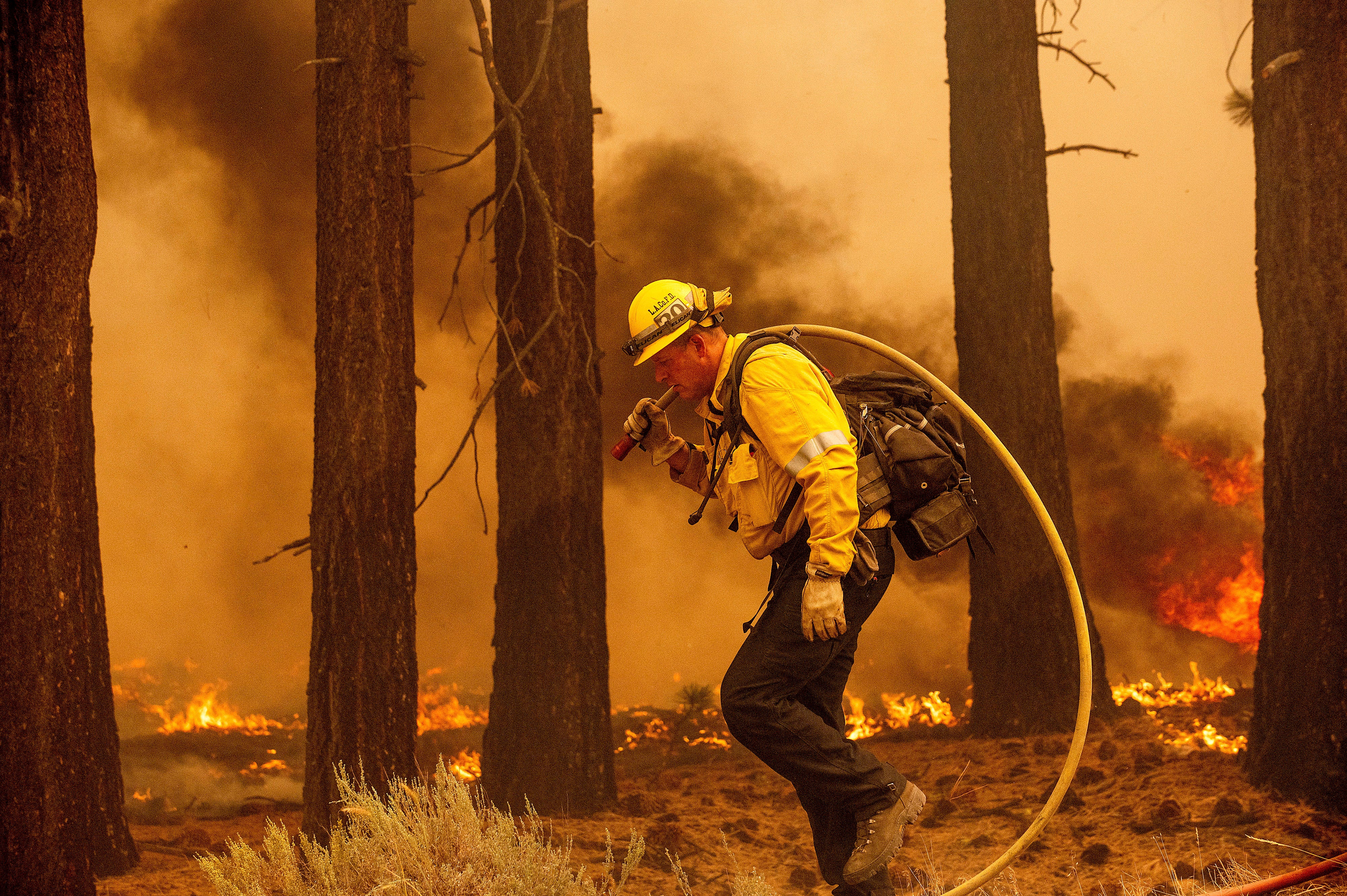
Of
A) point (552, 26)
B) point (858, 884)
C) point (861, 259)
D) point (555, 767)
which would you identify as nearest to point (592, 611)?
point (555, 767)

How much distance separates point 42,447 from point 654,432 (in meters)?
2.54

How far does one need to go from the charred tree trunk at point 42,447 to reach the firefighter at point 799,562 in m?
2.45

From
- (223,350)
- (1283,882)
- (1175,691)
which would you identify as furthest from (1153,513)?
(223,350)

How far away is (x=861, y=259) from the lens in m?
11.3

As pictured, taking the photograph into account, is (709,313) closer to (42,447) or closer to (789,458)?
(789,458)

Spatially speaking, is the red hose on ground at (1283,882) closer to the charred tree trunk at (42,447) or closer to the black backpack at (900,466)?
the black backpack at (900,466)

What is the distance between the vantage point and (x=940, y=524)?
418 centimetres

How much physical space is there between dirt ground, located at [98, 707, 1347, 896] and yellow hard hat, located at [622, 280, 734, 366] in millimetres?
2907

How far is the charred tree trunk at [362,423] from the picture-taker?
6.02 meters

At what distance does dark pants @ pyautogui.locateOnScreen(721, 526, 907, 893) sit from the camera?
4035 millimetres

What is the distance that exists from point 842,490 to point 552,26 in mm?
4916

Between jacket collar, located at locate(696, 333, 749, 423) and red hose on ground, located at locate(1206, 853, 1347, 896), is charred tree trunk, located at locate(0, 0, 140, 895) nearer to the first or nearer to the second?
jacket collar, located at locate(696, 333, 749, 423)

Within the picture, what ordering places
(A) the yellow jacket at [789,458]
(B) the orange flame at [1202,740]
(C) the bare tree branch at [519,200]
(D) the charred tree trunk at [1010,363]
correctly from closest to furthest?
1. (A) the yellow jacket at [789,458]
2. (C) the bare tree branch at [519,200]
3. (B) the orange flame at [1202,740]
4. (D) the charred tree trunk at [1010,363]

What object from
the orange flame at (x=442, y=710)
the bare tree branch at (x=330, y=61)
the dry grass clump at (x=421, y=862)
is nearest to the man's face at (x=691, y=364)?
the dry grass clump at (x=421, y=862)
